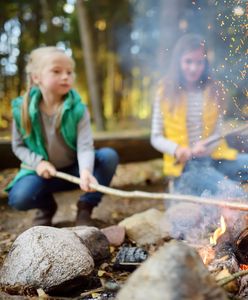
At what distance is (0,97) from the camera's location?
1777 centimetres

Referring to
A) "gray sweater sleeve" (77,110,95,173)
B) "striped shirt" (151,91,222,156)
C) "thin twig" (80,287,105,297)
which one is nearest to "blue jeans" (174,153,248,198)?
"striped shirt" (151,91,222,156)

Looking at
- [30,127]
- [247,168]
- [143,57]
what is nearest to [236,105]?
[247,168]

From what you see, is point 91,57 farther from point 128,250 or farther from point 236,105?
point 128,250

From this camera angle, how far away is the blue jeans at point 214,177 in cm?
296

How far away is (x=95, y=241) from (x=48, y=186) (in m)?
1.01

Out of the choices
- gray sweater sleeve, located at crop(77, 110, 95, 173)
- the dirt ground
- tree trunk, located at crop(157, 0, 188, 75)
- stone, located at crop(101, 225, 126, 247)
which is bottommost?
the dirt ground

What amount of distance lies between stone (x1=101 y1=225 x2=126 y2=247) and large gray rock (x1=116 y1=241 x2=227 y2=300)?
152 cm

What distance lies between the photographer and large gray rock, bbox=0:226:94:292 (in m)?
2.17

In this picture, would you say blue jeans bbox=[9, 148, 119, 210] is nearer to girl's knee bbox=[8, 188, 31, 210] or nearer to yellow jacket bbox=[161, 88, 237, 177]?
girl's knee bbox=[8, 188, 31, 210]

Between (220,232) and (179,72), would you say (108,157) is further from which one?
(220,232)

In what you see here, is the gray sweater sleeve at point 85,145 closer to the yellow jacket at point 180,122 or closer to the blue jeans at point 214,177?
the blue jeans at point 214,177

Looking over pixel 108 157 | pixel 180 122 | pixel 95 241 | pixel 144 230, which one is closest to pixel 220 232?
pixel 144 230

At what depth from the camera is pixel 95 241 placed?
108 inches

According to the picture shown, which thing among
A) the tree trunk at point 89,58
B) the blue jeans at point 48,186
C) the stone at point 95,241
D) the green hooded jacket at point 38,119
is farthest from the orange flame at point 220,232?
the tree trunk at point 89,58
